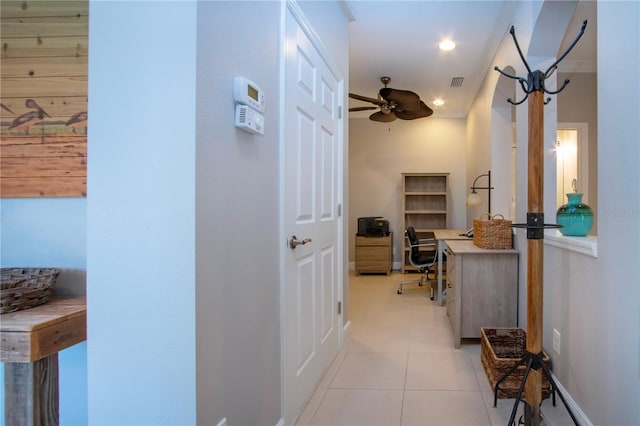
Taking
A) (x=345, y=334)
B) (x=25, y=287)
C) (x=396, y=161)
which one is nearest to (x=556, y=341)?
(x=345, y=334)

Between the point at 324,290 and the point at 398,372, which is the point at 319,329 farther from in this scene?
the point at 398,372

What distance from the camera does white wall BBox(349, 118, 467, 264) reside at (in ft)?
20.6

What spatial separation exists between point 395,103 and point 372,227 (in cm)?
239

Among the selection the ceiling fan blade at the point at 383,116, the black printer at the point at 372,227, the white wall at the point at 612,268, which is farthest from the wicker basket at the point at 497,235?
the black printer at the point at 372,227

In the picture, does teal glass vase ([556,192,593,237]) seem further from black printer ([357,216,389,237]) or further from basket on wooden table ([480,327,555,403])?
black printer ([357,216,389,237])

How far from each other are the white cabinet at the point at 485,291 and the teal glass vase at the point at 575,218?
883 mm

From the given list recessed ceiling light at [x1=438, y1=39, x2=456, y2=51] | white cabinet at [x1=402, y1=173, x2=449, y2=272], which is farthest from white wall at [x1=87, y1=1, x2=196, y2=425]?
white cabinet at [x1=402, y1=173, x2=449, y2=272]

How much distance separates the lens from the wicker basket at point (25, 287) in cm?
110

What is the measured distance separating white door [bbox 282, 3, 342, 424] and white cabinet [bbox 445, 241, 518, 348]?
102cm

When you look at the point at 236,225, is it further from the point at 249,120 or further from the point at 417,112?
the point at 417,112

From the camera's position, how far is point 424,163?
6.35 m

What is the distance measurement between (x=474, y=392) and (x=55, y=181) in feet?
8.11

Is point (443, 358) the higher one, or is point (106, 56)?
point (106, 56)

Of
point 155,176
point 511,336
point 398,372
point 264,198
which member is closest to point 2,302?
point 155,176
